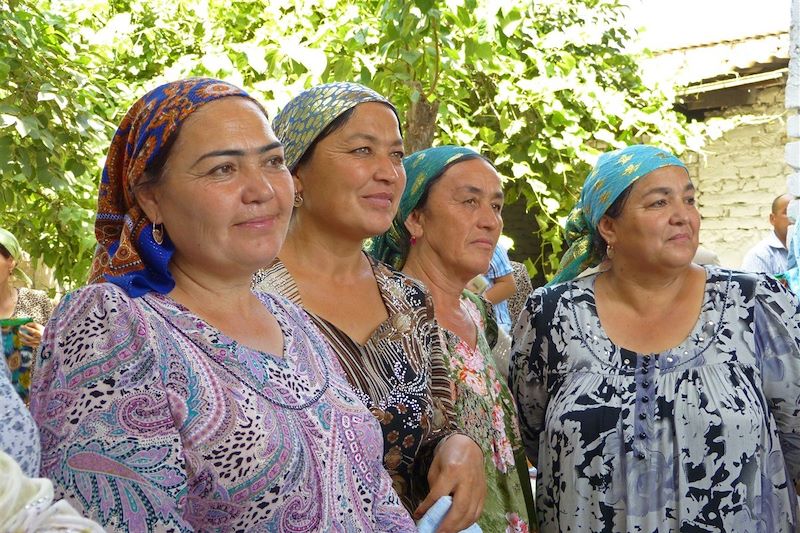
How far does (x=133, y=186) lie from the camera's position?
1.94 meters

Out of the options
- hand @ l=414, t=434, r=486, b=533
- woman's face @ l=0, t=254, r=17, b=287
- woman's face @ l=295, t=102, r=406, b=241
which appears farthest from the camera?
woman's face @ l=0, t=254, r=17, b=287

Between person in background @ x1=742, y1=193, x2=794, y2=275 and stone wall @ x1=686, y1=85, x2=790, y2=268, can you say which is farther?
stone wall @ x1=686, y1=85, x2=790, y2=268

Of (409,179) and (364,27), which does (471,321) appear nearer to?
(409,179)

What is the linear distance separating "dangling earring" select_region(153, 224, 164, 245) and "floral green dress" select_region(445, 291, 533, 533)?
1.14m

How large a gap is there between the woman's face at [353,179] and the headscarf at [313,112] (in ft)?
0.09

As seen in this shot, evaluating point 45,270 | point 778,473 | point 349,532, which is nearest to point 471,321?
point 778,473

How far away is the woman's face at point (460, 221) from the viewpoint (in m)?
3.18

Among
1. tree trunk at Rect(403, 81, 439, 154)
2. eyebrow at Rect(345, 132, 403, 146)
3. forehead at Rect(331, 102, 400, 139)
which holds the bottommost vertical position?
eyebrow at Rect(345, 132, 403, 146)

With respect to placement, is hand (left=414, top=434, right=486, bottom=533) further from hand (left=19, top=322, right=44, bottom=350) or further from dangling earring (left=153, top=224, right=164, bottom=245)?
hand (left=19, top=322, right=44, bottom=350)

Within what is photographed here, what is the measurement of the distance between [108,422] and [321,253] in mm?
1116

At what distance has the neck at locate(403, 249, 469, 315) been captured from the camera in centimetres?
319

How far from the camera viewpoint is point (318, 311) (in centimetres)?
248

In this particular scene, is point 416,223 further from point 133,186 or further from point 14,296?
point 14,296

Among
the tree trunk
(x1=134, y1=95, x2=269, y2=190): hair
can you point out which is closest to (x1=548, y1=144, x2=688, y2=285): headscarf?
(x1=134, y1=95, x2=269, y2=190): hair
